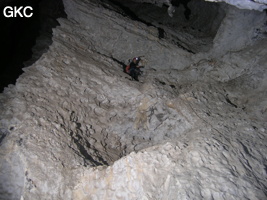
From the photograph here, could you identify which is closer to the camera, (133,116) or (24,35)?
(133,116)

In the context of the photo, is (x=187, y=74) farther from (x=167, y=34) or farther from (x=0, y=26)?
(x=0, y=26)

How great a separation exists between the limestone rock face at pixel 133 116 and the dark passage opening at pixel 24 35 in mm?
184

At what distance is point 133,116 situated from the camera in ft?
12.1

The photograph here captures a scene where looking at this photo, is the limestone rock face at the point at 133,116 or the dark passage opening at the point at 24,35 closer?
the limestone rock face at the point at 133,116

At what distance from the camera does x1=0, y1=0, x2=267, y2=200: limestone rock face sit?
2.22m

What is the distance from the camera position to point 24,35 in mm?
4211

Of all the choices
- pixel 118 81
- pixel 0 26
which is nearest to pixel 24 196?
pixel 118 81

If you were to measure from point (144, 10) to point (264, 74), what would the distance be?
415 centimetres

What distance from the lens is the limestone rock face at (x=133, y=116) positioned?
7.29 feet

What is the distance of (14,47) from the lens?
3955mm

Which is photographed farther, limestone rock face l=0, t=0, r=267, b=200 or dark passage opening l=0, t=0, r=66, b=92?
dark passage opening l=0, t=0, r=66, b=92

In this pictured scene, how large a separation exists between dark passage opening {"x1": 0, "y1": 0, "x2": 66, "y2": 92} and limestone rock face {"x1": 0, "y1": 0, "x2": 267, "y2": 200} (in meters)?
0.18

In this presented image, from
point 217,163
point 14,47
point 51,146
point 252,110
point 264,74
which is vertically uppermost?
point 264,74

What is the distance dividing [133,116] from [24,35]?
9.08 ft
